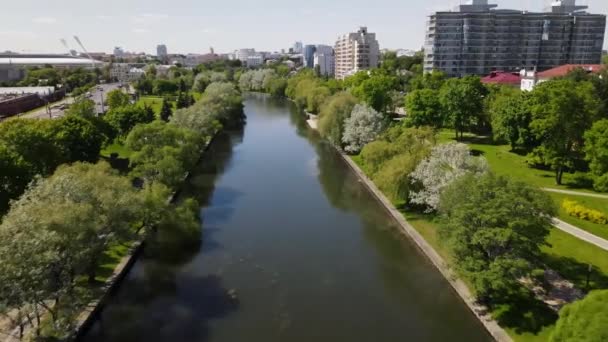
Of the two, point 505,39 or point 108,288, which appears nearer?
point 108,288

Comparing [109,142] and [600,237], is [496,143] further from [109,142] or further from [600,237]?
[109,142]

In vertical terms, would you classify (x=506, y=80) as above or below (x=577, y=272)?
above

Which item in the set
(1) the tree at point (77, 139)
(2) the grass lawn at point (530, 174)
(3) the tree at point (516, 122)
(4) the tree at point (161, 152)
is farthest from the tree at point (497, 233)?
(1) the tree at point (77, 139)

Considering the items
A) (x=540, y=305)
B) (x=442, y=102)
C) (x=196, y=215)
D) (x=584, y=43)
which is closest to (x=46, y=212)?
(x=196, y=215)

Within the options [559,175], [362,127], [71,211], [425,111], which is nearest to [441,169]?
[559,175]

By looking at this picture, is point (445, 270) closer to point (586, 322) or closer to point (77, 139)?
point (586, 322)

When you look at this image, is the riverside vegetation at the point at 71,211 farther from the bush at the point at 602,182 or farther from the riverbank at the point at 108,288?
the bush at the point at 602,182
